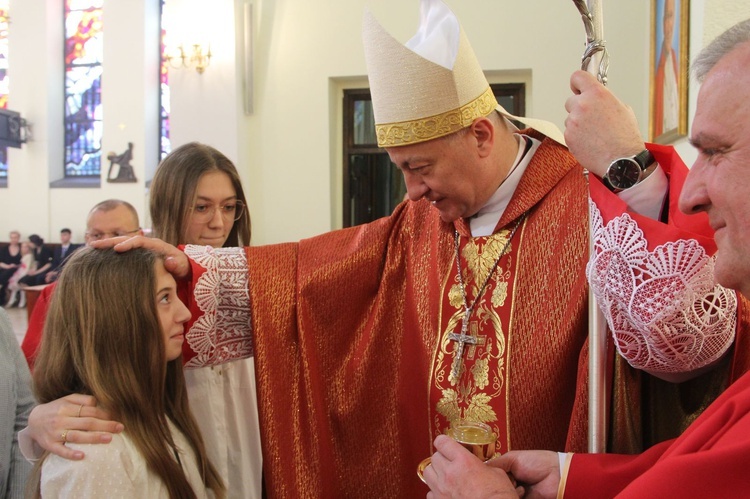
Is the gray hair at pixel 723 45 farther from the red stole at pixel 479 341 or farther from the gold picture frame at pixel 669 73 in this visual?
the gold picture frame at pixel 669 73

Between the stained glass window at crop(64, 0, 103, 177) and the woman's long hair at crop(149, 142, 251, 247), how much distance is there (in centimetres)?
941

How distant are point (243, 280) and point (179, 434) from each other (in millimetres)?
436

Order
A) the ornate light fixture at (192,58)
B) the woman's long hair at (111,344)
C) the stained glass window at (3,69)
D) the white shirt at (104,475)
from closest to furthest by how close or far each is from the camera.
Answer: the white shirt at (104,475) < the woman's long hair at (111,344) < the ornate light fixture at (192,58) < the stained glass window at (3,69)

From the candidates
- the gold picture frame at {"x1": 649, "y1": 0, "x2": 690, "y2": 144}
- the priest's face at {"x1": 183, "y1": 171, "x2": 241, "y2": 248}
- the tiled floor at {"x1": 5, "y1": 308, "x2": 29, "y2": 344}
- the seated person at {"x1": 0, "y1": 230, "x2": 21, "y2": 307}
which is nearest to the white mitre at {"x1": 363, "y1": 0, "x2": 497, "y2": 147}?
the priest's face at {"x1": 183, "y1": 171, "x2": 241, "y2": 248}

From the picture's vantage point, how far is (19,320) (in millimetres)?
9047

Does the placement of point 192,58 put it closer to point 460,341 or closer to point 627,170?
point 460,341

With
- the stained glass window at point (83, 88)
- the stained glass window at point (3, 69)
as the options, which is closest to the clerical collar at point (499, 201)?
the stained glass window at point (83, 88)

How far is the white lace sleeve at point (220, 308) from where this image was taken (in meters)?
1.81

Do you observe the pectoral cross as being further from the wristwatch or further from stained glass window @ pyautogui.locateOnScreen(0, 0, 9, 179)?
stained glass window @ pyautogui.locateOnScreen(0, 0, 9, 179)

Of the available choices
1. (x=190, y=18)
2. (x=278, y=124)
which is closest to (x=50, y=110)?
(x=190, y=18)

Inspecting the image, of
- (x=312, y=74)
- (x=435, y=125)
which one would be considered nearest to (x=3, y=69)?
(x=312, y=74)

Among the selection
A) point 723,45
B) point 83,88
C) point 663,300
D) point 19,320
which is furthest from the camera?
point 83,88

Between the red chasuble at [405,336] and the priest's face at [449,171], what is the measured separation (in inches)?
3.9

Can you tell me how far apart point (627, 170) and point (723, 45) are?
385 millimetres
